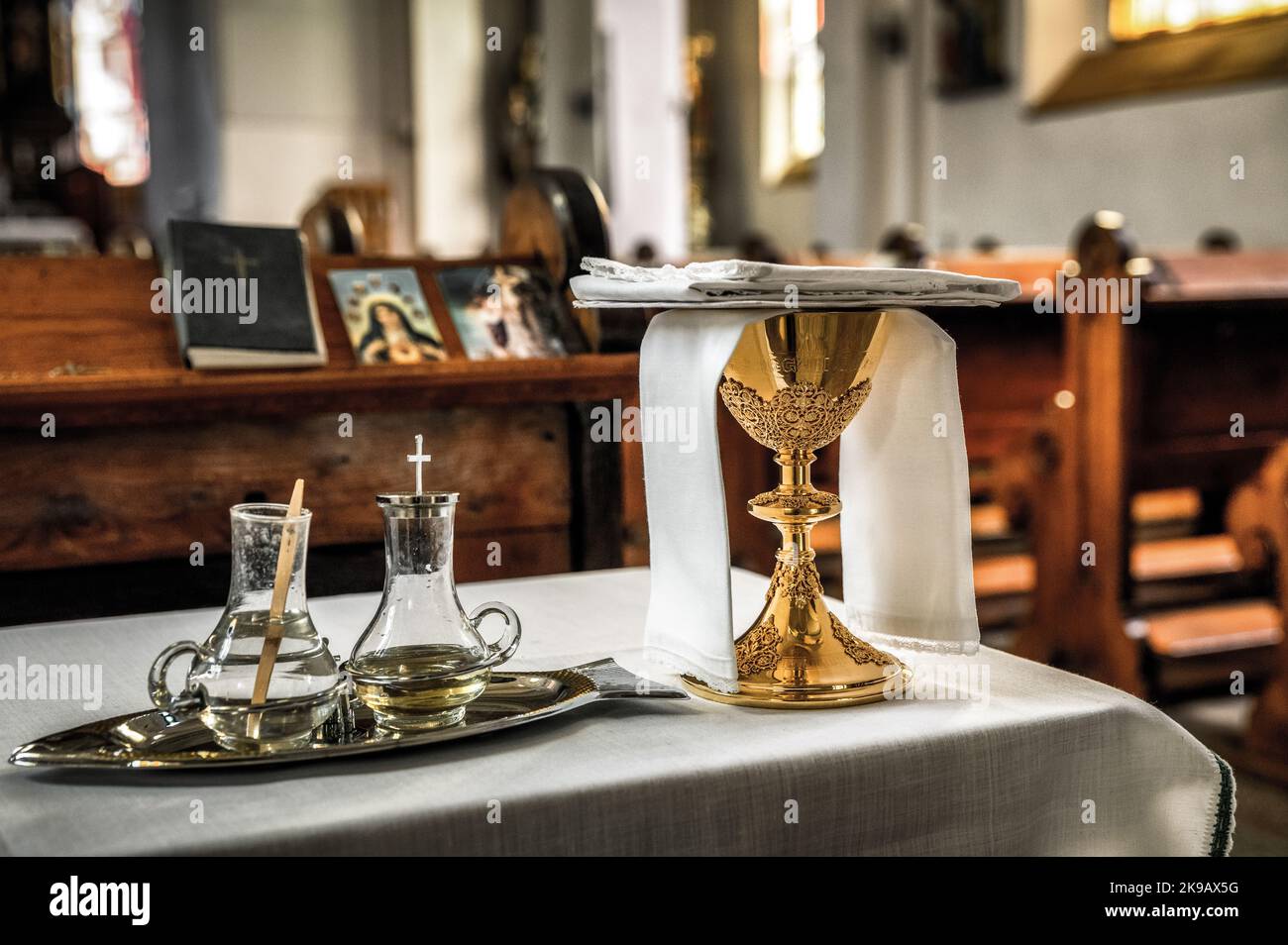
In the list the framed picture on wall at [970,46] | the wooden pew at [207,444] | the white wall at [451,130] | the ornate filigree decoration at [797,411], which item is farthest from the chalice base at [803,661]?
the white wall at [451,130]

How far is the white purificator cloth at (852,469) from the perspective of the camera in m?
1.07

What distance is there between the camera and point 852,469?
124cm

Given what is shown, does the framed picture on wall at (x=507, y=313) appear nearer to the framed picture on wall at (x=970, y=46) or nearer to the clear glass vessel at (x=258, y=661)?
the clear glass vessel at (x=258, y=661)

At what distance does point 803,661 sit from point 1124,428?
8.43ft

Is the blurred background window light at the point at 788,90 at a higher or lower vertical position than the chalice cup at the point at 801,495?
higher

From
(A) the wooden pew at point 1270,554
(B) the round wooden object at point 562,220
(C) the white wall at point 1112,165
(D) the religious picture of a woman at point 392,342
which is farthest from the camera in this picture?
(C) the white wall at point 1112,165

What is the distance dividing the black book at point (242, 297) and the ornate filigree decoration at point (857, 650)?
1.09m

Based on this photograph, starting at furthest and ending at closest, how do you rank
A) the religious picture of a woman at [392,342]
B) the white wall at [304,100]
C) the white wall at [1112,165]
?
the white wall at [304,100]
the white wall at [1112,165]
the religious picture of a woman at [392,342]

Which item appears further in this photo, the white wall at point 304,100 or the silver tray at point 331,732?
the white wall at point 304,100

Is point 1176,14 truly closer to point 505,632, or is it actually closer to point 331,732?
point 505,632

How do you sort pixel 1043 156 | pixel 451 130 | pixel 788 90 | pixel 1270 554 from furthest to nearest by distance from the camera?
1. pixel 788 90
2. pixel 451 130
3. pixel 1043 156
4. pixel 1270 554

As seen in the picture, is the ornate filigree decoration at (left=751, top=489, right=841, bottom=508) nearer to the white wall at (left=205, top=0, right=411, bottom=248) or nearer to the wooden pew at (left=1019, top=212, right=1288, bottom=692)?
the wooden pew at (left=1019, top=212, right=1288, bottom=692)

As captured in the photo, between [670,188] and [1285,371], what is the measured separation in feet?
17.4

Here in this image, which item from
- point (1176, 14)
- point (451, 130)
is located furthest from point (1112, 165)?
point (451, 130)
